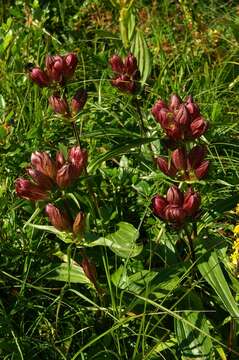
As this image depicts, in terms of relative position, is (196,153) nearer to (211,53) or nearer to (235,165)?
(235,165)

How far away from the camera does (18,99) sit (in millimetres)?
2129

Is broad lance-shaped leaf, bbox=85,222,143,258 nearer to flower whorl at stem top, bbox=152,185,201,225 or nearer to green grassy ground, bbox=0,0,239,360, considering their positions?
green grassy ground, bbox=0,0,239,360

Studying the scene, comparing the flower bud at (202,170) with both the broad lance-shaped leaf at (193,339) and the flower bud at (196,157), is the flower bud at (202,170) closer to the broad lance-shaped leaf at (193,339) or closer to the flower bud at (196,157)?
the flower bud at (196,157)

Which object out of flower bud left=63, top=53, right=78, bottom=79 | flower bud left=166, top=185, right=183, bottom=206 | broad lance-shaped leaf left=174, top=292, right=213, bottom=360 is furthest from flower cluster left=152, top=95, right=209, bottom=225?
flower bud left=63, top=53, right=78, bottom=79

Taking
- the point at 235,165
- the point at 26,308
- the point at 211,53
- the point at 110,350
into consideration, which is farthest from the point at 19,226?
the point at 211,53

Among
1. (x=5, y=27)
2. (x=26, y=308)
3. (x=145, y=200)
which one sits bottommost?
(x=26, y=308)

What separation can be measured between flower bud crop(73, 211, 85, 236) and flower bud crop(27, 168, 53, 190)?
0.09 m

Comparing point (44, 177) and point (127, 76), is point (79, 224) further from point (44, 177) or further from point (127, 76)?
point (127, 76)

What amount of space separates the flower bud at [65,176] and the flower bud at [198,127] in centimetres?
28

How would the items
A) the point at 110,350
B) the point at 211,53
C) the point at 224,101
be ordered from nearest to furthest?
the point at 110,350
the point at 224,101
the point at 211,53

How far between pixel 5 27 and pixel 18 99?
35 cm

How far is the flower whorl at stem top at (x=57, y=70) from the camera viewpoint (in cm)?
163

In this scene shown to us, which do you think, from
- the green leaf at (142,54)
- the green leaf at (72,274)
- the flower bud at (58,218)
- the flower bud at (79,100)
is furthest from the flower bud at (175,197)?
the green leaf at (142,54)

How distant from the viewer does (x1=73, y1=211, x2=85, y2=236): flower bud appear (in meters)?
1.39
